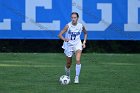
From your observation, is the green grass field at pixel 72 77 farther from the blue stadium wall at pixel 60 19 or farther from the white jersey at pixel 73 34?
the blue stadium wall at pixel 60 19

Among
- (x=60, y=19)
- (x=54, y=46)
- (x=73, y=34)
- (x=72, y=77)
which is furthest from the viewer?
(x=54, y=46)

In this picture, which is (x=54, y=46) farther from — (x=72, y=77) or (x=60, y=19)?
(x=72, y=77)

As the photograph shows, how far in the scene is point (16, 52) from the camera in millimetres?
28031

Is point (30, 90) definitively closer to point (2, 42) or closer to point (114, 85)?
point (114, 85)

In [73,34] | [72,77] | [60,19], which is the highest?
[60,19]

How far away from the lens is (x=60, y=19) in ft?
86.9

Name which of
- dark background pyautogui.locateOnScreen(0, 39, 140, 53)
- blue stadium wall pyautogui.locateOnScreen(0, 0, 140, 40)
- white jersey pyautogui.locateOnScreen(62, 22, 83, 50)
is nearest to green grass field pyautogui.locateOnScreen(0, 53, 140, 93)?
white jersey pyautogui.locateOnScreen(62, 22, 83, 50)

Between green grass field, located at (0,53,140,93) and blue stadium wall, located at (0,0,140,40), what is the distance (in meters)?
4.29

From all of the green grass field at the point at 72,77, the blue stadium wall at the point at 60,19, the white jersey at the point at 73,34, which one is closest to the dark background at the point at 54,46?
the blue stadium wall at the point at 60,19

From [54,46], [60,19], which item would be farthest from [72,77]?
[54,46]

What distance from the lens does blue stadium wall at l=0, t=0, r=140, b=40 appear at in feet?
86.4

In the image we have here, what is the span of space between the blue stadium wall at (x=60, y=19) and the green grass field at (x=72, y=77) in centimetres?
429

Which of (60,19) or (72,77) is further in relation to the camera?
(60,19)

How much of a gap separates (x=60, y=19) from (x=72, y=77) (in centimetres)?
1127
